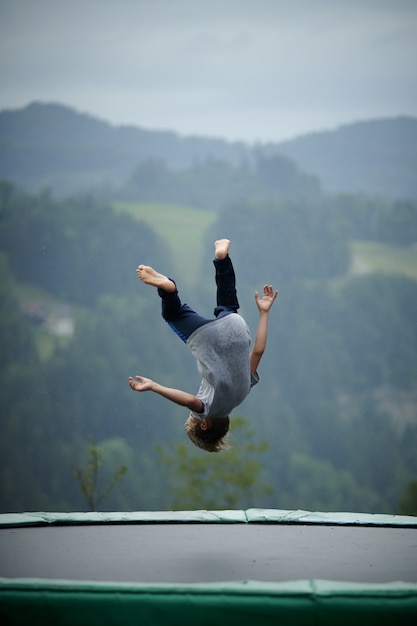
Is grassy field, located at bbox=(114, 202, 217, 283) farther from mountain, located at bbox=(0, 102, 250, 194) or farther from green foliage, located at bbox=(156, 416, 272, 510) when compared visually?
green foliage, located at bbox=(156, 416, 272, 510)

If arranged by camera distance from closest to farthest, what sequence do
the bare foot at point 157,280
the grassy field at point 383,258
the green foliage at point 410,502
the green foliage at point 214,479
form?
the bare foot at point 157,280
the green foliage at point 214,479
the green foliage at point 410,502
the grassy field at point 383,258

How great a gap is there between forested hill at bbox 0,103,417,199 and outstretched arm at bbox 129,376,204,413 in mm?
21780

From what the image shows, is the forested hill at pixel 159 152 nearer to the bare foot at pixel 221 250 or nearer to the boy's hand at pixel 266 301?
the boy's hand at pixel 266 301

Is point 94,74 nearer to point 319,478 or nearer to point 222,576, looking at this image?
point 319,478

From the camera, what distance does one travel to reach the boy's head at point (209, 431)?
3.68 m

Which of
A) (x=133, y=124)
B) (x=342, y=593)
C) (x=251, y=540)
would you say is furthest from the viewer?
(x=133, y=124)

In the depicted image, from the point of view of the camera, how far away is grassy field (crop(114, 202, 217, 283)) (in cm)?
2317

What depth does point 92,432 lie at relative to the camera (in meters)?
21.2

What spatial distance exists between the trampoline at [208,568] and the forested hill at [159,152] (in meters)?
20.9

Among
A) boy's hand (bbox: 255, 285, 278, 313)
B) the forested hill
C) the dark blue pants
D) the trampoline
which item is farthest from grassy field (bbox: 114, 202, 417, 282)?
the dark blue pants

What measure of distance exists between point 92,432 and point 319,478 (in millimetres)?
5401

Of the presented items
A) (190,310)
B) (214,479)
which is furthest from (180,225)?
(190,310)

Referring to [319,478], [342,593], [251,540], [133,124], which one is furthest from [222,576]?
[133,124]

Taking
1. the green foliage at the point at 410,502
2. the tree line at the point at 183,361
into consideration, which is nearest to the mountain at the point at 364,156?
the tree line at the point at 183,361
